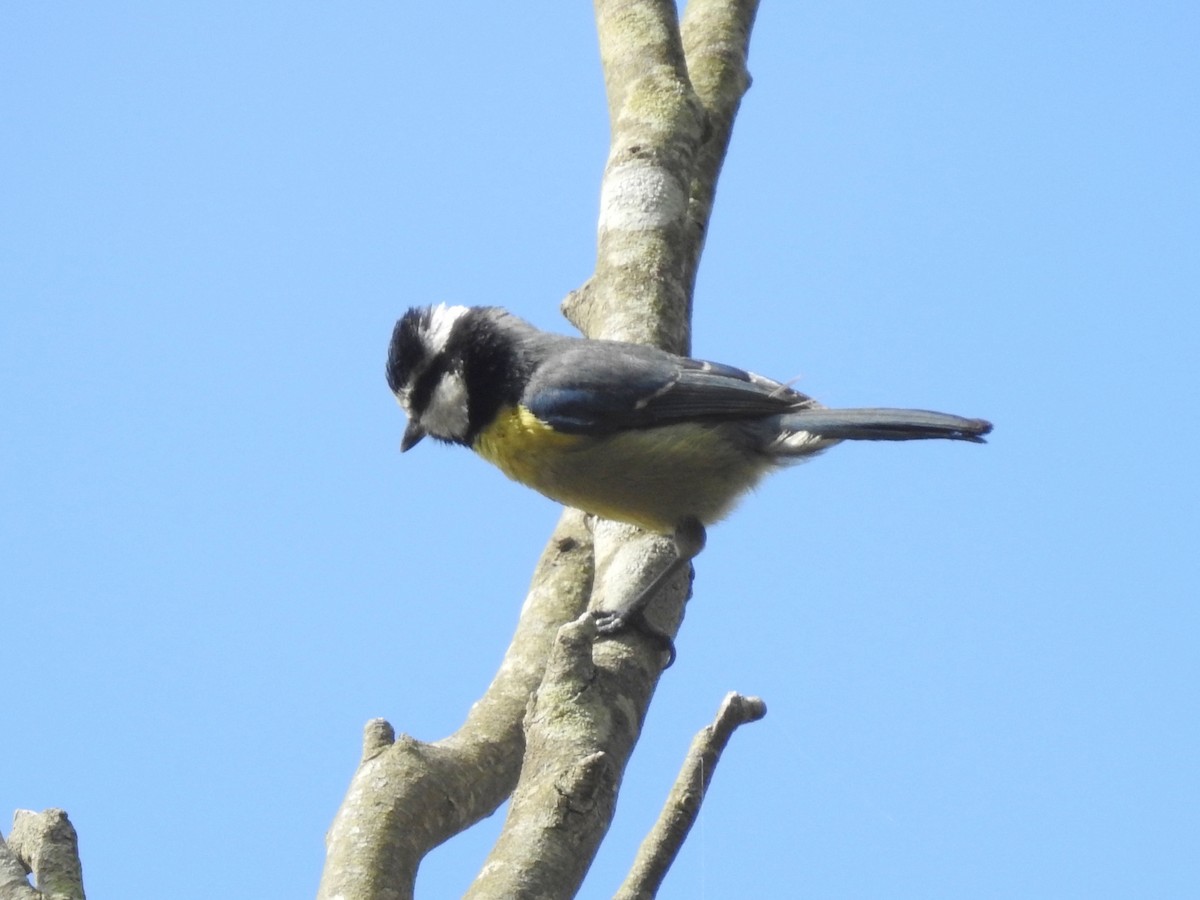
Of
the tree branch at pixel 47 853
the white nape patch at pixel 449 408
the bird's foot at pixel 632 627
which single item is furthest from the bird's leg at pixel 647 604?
the tree branch at pixel 47 853

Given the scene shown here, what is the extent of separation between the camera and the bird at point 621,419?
175 inches

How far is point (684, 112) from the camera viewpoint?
17.0ft

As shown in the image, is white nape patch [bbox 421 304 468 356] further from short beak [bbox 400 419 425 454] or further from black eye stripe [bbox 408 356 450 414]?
short beak [bbox 400 419 425 454]

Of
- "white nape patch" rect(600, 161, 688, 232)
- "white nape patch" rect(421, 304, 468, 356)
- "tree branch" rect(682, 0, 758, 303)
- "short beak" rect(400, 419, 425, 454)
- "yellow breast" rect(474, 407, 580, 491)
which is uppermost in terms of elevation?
"tree branch" rect(682, 0, 758, 303)

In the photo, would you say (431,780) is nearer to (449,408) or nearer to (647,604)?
(647,604)

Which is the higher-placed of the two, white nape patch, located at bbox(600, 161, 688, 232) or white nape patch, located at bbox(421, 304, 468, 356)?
white nape patch, located at bbox(600, 161, 688, 232)

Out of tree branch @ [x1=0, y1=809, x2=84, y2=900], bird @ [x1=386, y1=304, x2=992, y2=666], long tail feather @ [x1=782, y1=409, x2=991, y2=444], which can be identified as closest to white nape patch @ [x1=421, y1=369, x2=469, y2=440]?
bird @ [x1=386, y1=304, x2=992, y2=666]

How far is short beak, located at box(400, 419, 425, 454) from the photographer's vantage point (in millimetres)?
5051

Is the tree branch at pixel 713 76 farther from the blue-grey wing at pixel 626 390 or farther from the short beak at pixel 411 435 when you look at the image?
the short beak at pixel 411 435

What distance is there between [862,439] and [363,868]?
231 centimetres

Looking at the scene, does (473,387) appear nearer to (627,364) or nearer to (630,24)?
(627,364)

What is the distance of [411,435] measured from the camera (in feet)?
16.6

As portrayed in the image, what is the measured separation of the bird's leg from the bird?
12 millimetres

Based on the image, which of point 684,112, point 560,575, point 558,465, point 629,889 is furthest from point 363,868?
point 684,112
